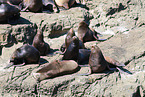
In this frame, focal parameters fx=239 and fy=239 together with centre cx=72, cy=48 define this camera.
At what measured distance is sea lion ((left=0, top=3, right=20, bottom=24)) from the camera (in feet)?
21.2

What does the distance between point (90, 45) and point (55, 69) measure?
7.93 feet

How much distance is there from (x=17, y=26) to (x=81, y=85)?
2.95 metres

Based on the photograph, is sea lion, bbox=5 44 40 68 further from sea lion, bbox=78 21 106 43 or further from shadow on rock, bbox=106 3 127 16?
shadow on rock, bbox=106 3 127 16

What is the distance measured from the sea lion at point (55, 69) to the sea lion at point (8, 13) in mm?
2446

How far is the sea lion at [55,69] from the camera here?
4609 millimetres

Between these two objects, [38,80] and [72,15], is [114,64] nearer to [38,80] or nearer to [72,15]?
[38,80]

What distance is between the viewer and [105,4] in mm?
9000

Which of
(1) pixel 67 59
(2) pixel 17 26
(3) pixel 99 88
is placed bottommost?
(3) pixel 99 88

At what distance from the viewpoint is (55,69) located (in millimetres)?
4734

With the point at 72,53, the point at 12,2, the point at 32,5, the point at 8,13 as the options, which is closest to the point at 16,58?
the point at 72,53

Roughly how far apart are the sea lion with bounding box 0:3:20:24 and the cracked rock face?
0.65 ft

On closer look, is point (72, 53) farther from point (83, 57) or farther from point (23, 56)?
point (23, 56)

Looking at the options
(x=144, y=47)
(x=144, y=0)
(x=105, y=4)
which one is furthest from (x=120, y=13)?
(x=144, y=47)

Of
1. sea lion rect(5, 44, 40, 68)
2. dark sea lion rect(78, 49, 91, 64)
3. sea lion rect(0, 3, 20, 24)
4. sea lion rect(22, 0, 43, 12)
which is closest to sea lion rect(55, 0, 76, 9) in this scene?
sea lion rect(22, 0, 43, 12)
